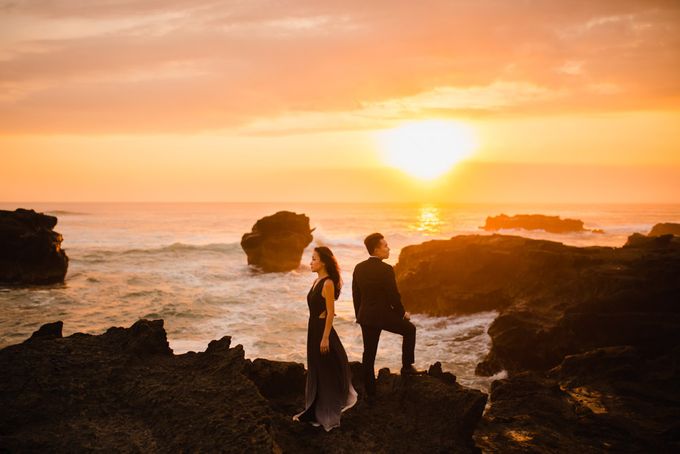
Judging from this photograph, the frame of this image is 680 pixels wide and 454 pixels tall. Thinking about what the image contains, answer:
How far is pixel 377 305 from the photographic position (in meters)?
6.14

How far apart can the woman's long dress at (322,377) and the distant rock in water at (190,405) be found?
0.18 metres

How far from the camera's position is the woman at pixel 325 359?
5727 mm

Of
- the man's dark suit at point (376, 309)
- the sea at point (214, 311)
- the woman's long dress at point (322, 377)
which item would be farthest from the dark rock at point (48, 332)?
the man's dark suit at point (376, 309)

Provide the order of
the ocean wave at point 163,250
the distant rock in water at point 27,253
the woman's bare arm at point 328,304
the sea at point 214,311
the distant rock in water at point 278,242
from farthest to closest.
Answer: the ocean wave at point 163,250 → the distant rock in water at point 278,242 → the distant rock in water at point 27,253 → the sea at point 214,311 → the woman's bare arm at point 328,304

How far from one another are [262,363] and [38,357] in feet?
9.79

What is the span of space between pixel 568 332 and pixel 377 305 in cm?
730

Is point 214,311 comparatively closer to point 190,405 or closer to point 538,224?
point 190,405

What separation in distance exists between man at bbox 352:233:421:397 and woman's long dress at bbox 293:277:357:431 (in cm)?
43

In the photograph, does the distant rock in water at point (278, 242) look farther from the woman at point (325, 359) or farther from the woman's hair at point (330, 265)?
the woman's hair at point (330, 265)

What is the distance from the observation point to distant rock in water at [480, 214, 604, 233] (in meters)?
73.9

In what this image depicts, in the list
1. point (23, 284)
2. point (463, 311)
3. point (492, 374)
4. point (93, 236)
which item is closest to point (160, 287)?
point (23, 284)

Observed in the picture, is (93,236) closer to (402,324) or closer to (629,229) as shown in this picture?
(402,324)

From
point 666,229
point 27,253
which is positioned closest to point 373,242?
point 27,253

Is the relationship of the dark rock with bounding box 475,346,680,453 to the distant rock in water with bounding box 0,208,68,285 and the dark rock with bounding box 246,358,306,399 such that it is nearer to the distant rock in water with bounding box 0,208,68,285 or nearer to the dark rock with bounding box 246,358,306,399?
the dark rock with bounding box 246,358,306,399
